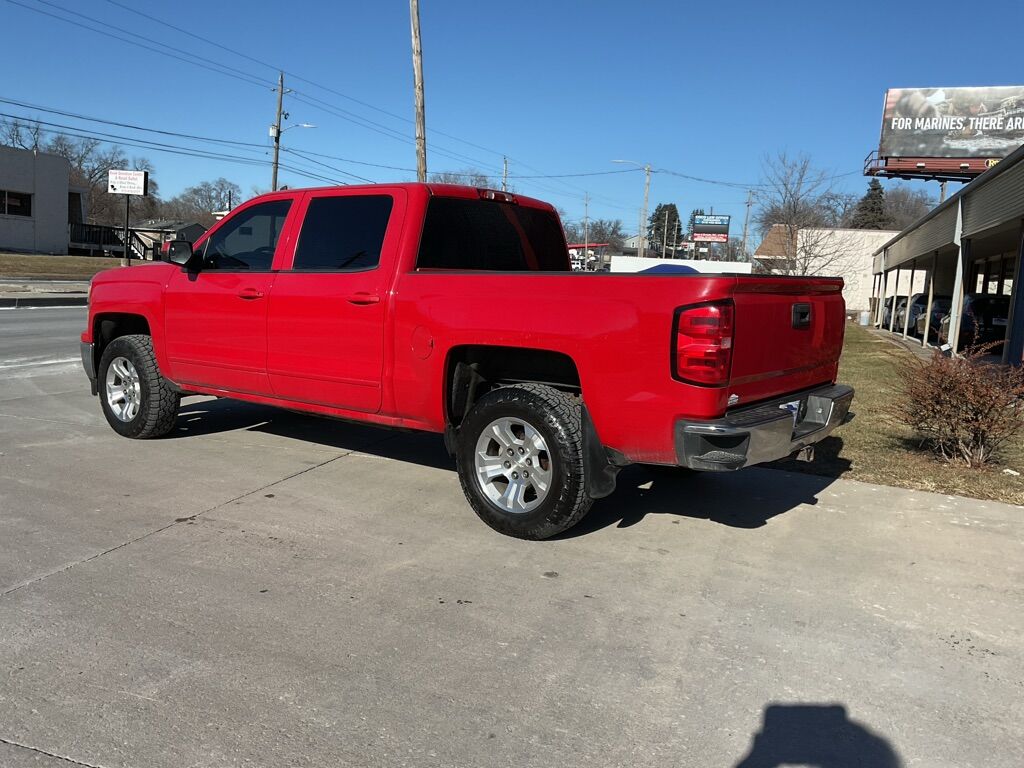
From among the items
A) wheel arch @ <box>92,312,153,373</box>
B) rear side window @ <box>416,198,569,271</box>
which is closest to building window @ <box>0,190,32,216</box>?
wheel arch @ <box>92,312,153,373</box>

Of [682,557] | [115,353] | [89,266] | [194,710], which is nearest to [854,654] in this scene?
[682,557]

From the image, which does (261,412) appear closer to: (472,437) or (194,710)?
(472,437)

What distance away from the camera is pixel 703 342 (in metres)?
3.84

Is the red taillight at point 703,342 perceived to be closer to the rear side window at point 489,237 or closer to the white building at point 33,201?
the rear side window at point 489,237

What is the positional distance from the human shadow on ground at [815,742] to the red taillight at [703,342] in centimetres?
156

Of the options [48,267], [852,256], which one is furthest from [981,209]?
[48,267]

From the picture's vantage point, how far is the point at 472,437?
4.71 meters

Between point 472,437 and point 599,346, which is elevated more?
point 599,346

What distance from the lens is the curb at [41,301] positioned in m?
21.0

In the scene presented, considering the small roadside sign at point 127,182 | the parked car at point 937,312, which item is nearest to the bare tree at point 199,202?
the small roadside sign at point 127,182

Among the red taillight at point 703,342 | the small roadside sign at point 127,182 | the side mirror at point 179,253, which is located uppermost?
the small roadside sign at point 127,182

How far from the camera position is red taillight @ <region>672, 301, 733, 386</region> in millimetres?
3826

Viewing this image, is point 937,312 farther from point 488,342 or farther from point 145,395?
point 145,395

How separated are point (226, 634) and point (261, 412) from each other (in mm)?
5064
